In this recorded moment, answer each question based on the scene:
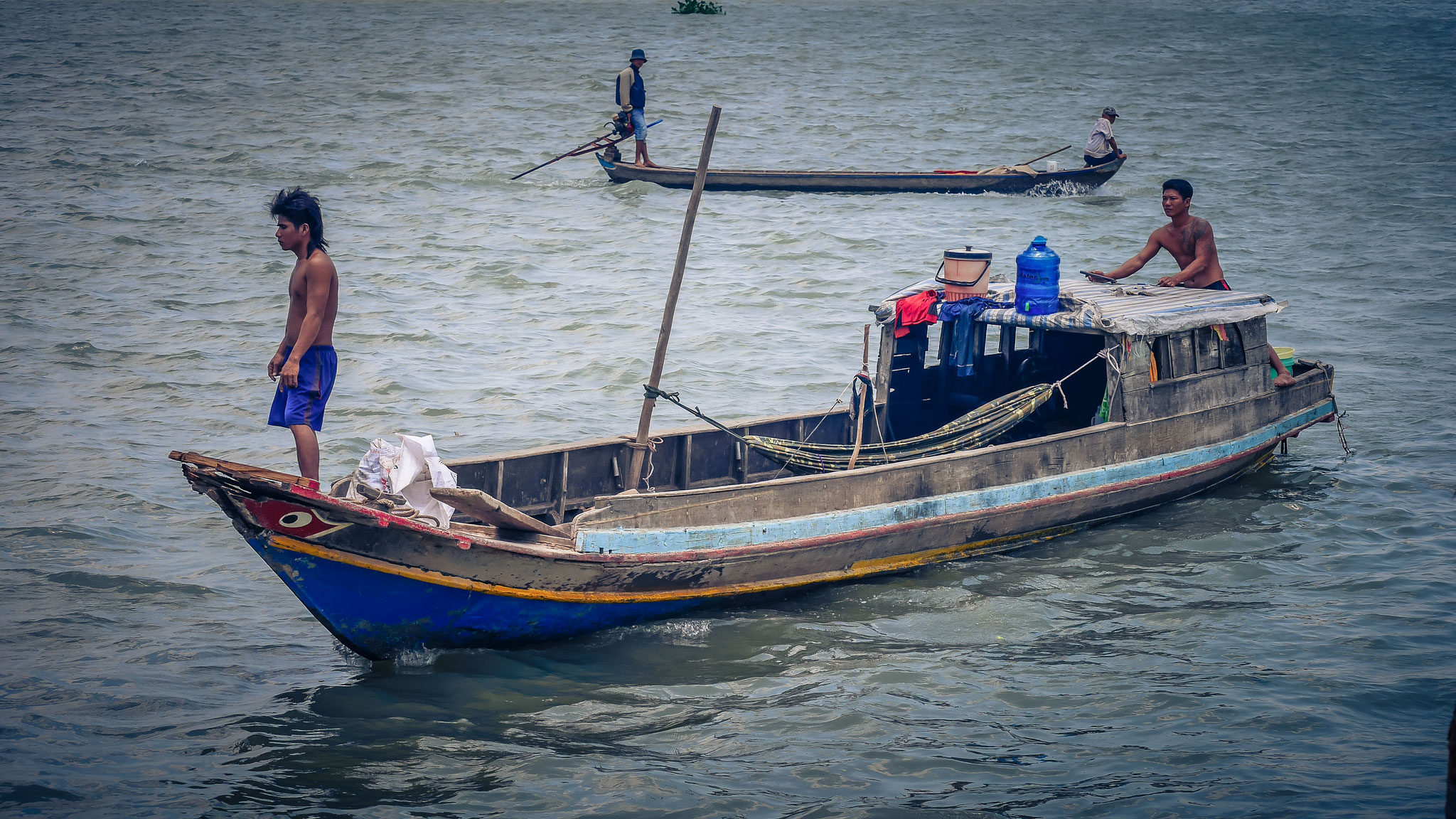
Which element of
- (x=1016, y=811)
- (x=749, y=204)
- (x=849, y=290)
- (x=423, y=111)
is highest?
(x=423, y=111)

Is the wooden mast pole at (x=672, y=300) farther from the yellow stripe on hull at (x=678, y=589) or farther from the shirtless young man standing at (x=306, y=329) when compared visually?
the shirtless young man standing at (x=306, y=329)

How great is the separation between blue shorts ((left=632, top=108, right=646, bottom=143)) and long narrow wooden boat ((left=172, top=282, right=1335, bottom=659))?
13.4 metres

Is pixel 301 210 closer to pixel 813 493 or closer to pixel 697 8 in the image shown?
pixel 813 493

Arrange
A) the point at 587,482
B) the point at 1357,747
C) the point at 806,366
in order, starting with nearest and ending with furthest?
the point at 1357,747
the point at 587,482
the point at 806,366

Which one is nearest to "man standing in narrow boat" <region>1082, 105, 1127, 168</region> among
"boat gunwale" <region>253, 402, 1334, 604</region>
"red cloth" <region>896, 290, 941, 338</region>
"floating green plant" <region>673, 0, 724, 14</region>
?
"boat gunwale" <region>253, 402, 1334, 604</region>

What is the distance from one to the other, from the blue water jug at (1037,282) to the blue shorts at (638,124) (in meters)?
14.0

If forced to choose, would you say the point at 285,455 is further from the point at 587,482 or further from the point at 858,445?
the point at 858,445

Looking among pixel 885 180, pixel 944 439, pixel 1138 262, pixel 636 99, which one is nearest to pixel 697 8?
pixel 636 99

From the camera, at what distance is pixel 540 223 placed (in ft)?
67.9

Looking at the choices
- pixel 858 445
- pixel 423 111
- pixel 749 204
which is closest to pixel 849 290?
pixel 749 204

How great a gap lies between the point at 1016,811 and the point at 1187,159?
22739 mm

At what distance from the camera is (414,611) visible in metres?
6.70

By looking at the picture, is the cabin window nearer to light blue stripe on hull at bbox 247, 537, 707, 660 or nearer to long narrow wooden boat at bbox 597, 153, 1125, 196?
A: light blue stripe on hull at bbox 247, 537, 707, 660

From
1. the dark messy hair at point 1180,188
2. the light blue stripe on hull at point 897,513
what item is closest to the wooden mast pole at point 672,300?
the light blue stripe on hull at point 897,513
